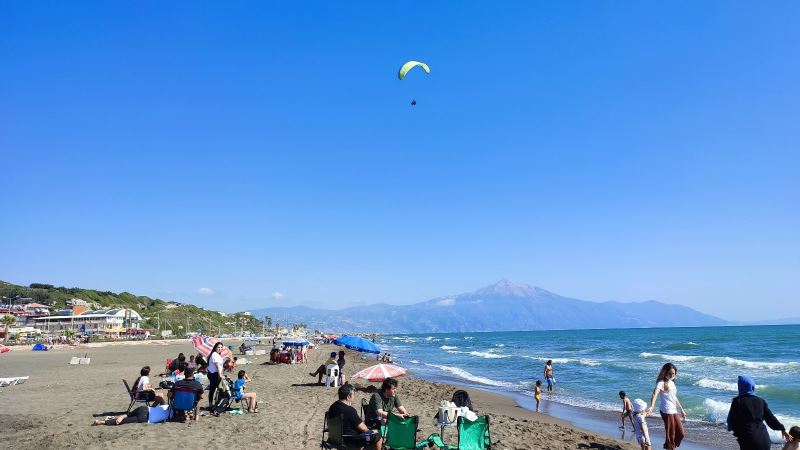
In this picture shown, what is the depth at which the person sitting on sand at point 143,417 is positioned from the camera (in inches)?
393

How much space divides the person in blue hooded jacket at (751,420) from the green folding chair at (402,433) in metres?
4.01

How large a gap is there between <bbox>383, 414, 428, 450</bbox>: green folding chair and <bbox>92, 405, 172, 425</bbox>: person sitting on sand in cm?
549

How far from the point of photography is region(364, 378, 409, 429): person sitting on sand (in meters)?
7.75

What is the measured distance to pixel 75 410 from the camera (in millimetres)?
11695

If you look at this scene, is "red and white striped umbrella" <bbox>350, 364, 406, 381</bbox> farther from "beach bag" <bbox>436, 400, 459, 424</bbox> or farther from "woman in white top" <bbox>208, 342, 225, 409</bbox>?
"woman in white top" <bbox>208, 342, 225, 409</bbox>

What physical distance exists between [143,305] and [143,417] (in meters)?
118

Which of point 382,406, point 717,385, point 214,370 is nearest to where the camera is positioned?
point 382,406

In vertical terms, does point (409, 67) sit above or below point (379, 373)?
above

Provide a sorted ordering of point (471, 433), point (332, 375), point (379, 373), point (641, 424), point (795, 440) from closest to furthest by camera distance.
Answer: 1. point (795, 440)
2. point (471, 433)
3. point (641, 424)
4. point (379, 373)
5. point (332, 375)

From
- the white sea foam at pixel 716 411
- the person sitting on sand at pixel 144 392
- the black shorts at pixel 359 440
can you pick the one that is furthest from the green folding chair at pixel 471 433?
the white sea foam at pixel 716 411

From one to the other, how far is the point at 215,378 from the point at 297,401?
3.42 m

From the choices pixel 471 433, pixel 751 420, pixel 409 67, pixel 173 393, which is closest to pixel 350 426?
pixel 471 433

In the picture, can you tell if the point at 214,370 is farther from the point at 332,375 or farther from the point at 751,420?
the point at 751,420

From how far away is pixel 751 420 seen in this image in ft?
19.4
